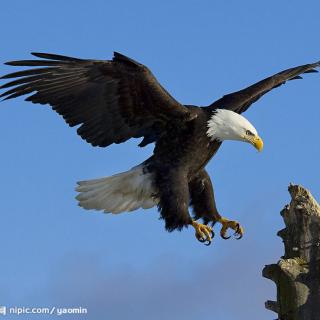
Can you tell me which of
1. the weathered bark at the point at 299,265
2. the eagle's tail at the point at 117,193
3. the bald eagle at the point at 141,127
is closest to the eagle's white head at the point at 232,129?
the bald eagle at the point at 141,127

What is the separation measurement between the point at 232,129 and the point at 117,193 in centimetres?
147

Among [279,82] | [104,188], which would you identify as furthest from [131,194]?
[279,82]

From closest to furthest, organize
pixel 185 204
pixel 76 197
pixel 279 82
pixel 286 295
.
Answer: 1. pixel 286 295
2. pixel 185 204
3. pixel 76 197
4. pixel 279 82

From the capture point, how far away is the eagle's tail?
8672mm

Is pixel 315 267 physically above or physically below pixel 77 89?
below

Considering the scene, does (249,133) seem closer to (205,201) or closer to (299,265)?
(205,201)

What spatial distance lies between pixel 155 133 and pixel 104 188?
84 cm

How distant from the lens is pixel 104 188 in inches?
347

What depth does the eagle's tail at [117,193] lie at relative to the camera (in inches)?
341

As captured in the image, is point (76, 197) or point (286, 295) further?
point (76, 197)

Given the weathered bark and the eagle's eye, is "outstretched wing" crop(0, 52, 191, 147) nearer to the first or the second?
the eagle's eye

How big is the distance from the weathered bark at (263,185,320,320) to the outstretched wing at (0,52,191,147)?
234 centimetres

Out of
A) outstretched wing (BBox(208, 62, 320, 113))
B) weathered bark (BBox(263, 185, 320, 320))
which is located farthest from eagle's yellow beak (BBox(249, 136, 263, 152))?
weathered bark (BBox(263, 185, 320, 320))

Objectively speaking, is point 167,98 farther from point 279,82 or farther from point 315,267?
point 315,267
